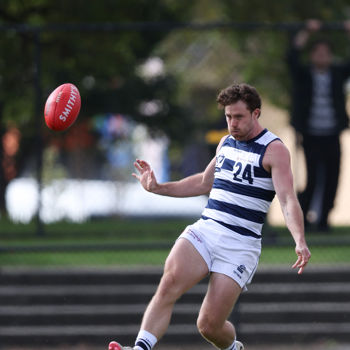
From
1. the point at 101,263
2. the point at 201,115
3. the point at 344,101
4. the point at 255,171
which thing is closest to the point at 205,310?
the point at 255,171

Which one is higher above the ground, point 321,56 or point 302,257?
point 321,56

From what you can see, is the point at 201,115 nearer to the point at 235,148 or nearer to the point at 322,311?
the point at 322,311

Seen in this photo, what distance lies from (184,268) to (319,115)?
5.50 meters

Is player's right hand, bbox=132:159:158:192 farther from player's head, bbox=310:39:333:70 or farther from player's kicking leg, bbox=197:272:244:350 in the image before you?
player's head, bbox=310:39:333:70

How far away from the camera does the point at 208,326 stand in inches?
272

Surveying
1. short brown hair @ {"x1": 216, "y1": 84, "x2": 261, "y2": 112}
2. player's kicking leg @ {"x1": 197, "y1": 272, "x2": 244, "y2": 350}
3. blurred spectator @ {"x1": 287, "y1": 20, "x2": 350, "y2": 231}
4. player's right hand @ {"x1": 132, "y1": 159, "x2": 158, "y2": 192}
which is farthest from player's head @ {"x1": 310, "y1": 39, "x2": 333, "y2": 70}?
player's kicking leg @ {"x1": 197, "y1": 272, "x2": 244, "y2": 350}

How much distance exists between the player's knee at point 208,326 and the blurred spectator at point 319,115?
509cm

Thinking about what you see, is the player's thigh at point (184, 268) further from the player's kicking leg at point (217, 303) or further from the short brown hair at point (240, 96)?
the short brown hair at point (240, 96)

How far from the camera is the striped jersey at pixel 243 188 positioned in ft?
22.1

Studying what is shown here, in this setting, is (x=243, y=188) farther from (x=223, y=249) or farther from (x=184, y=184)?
(x=184, y=184)

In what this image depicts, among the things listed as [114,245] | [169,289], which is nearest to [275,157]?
[169,289]

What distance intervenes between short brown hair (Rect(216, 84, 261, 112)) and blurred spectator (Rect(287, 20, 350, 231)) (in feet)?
16.9

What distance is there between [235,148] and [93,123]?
9.83m

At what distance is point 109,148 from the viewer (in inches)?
661
